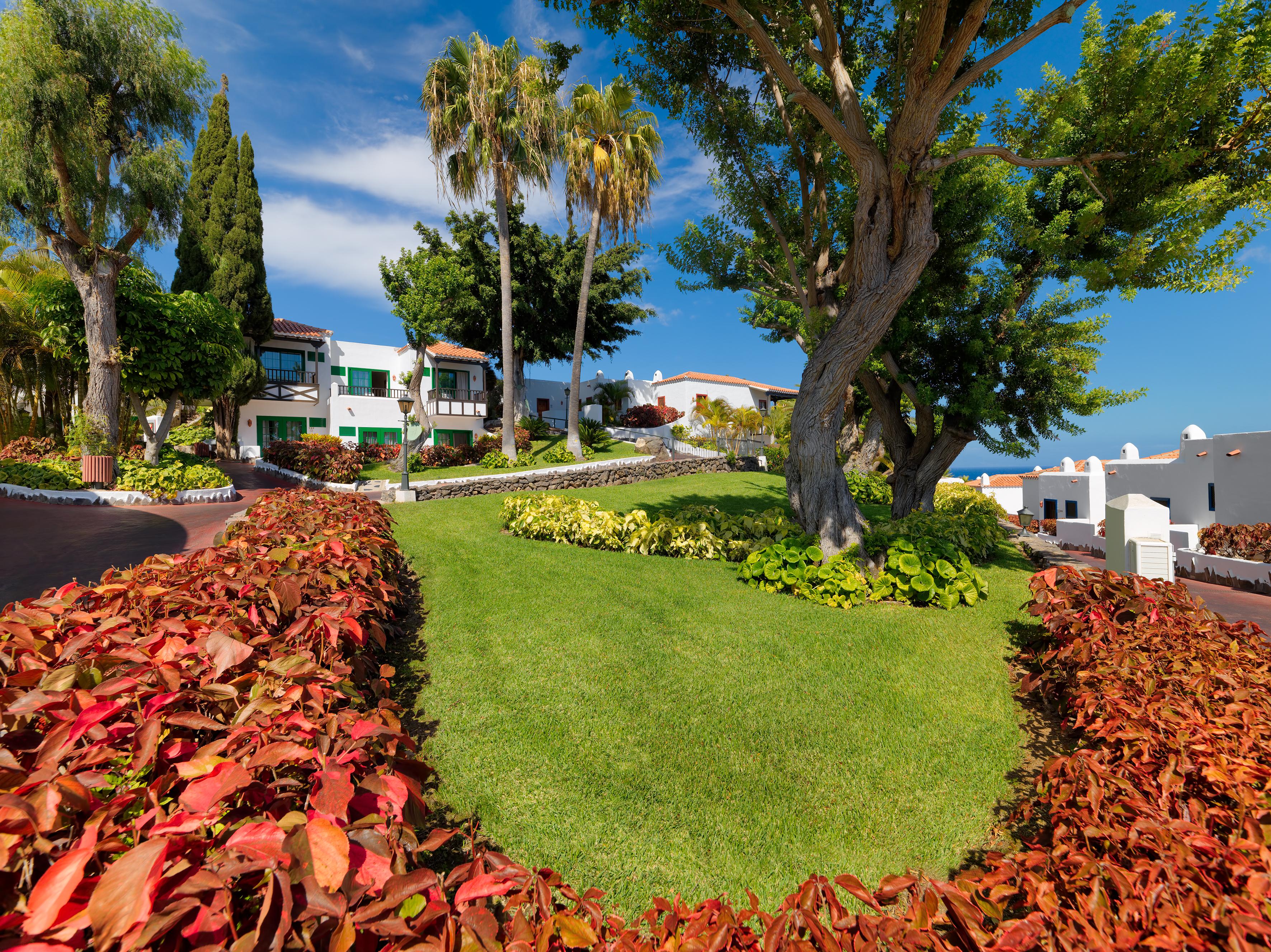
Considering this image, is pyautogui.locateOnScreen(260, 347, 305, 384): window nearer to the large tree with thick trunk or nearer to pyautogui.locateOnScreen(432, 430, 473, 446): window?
pyautogui.locateOnScreen(432, 430, 473, 446): window

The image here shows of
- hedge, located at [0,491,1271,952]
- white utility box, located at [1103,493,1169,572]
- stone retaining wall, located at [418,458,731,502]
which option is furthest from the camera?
stone retaining wall, located at [418,458,731,502]

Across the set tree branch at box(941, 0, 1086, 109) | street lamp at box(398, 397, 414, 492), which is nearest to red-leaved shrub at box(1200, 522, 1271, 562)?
tree branch at box(941, 0, 1086, 109)

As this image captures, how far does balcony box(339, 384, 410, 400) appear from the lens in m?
24.4

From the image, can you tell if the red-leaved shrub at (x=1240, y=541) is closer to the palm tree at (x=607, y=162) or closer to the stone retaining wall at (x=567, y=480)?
the stone retaining wall at (x=567, y=480)

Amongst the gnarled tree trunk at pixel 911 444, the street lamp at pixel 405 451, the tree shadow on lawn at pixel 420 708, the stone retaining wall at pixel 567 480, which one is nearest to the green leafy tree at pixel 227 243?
the street lamp at pixel 405 451

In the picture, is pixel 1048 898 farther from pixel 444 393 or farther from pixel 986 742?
pixel 444 393

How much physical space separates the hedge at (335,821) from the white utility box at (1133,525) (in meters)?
2.57

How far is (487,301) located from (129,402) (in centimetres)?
1319

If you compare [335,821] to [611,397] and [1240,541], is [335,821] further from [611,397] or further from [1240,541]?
[611,397]

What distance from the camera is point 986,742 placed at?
3.77m

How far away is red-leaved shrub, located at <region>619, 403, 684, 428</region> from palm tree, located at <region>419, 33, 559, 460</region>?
1447 cm

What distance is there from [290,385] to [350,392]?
2.55m

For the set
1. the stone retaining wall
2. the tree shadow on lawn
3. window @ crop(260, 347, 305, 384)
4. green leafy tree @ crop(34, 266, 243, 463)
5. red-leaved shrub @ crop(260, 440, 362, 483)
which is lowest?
the tree shadow on lawn

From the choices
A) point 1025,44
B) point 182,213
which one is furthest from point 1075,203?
point 182,213
